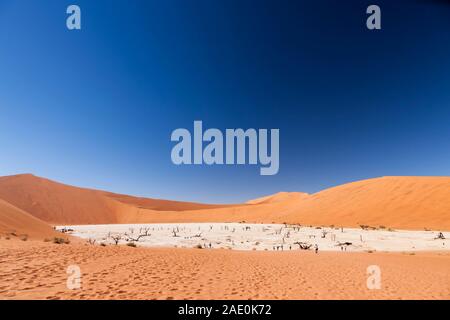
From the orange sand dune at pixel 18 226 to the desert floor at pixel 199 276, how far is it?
4989 millimetres

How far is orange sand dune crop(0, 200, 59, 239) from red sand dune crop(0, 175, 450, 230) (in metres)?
25.7

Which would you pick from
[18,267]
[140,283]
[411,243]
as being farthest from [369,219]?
[18,267]

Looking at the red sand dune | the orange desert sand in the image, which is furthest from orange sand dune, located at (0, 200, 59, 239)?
the red sand dune

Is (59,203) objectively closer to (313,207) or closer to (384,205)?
(313,207)

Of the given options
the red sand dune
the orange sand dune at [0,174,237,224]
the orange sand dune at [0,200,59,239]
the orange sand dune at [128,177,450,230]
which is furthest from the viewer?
the orange sand dune at [0,174,237,224]

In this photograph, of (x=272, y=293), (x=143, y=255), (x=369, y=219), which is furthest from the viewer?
(x=369, y=219)

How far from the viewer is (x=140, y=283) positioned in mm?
7320

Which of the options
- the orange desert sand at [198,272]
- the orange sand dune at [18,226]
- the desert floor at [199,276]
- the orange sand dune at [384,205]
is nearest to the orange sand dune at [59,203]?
the orange sand dune at [384,205]

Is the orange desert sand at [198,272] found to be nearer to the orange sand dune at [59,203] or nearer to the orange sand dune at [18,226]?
the orange sand dune at [18,226]

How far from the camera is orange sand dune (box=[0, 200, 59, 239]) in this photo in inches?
627

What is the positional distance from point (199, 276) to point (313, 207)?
37160 mm

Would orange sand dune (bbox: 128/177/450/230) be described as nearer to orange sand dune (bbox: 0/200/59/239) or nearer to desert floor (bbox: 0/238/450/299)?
desert floor (bbox: 0/238/450/299)
